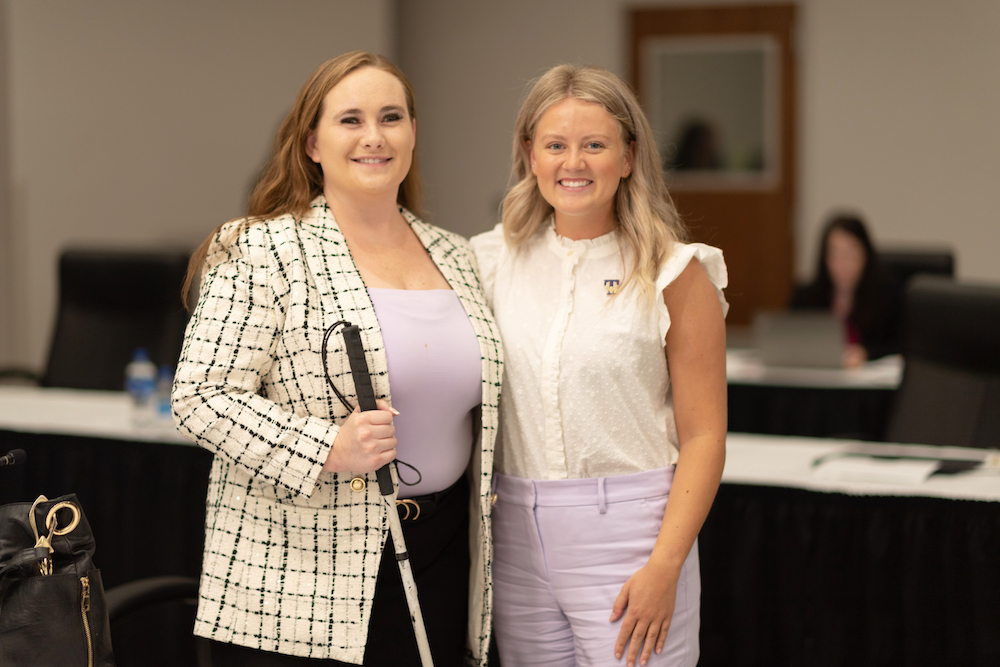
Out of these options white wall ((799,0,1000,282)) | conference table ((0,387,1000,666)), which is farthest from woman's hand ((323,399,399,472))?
white wall ((799,0,1000,282))

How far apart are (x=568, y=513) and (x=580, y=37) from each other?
237 inches

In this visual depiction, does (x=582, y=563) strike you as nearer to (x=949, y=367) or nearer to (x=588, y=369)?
(x=588, y=369)

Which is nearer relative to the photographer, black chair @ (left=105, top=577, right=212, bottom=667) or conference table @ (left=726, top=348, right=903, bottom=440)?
black chair @ (left=105, top=577, right=212, bottom=667)

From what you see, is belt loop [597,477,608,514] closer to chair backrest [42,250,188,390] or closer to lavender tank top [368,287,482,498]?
lavender tank top [368,287,482,498]

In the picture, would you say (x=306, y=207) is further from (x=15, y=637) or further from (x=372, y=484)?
(x=15, y=637)

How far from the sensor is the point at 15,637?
128cm

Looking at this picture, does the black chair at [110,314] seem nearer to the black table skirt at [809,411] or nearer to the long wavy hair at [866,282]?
the black table skirt at [809,411]

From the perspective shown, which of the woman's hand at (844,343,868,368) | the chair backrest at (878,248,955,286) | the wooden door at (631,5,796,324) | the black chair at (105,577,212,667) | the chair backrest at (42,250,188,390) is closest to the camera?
the black chair at (105,577,212,667)

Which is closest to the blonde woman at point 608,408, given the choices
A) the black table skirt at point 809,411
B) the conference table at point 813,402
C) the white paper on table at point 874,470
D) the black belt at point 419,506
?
the black belt at point 419,506

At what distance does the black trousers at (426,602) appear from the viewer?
59.5 inches

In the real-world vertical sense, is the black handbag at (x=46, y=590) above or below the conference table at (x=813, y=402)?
above

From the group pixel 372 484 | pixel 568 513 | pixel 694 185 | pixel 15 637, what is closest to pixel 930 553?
pixel 568 513

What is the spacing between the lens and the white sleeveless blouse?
153cm

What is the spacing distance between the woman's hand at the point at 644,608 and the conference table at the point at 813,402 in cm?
222
